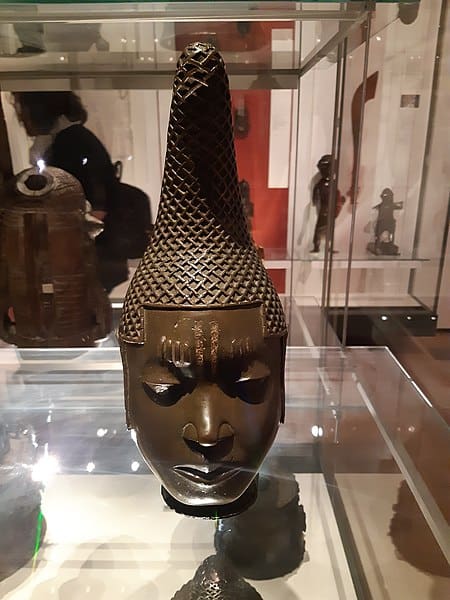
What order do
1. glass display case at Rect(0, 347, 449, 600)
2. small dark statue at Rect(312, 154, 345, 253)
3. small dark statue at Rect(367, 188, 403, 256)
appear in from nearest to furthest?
glass display case at Rect(0, 347, 449, 600), small dark statue at Rect(312, 154, 345, 253), small dark statue at Rect(367, 188, 403, 256)

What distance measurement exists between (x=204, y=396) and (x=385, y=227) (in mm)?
1078

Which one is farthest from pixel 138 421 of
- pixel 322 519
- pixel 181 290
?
pixel 322 519

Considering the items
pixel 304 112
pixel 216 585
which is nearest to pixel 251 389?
pixel 216 585

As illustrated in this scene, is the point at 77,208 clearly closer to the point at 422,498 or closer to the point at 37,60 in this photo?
the point at 37,60

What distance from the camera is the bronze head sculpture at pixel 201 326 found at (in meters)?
0.67

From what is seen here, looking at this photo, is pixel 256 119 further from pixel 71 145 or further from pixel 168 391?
pixel 168 391

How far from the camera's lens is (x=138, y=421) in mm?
722

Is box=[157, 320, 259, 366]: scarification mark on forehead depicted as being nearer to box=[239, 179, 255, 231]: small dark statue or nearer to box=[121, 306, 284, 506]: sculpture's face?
box=[121, 306, 284, 506]: sculpture's face

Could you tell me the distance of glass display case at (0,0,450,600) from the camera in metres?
0.81

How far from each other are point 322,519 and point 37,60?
113 centimetres

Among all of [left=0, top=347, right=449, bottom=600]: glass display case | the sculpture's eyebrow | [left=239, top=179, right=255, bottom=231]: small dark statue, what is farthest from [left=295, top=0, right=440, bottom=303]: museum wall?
the sculpture's eyebrow

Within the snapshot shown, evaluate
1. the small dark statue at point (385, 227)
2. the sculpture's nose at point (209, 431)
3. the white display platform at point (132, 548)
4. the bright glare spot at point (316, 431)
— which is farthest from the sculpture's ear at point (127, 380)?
the small dark statue at point (385, 227)

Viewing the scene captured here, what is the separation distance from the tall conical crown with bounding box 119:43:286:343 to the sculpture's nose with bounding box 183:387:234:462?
122mm

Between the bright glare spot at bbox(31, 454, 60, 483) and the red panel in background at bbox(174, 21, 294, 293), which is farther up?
the red panel in background at bbox(174, 21, 294, 293)
